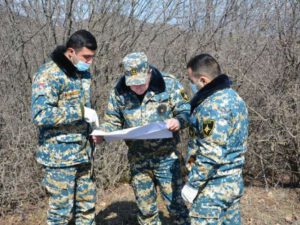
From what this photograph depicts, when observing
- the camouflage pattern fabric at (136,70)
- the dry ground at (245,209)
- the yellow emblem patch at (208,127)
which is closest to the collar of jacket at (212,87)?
the yellow emblem patch at (208,127)

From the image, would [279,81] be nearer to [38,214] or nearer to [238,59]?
[238,59]

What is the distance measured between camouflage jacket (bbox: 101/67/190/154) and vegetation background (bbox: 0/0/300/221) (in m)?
1.72

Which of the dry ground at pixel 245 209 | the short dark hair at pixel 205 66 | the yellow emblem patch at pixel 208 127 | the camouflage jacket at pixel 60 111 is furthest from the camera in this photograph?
the dry ground at pixel 245 209

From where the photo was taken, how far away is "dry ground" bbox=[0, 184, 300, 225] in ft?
16.0

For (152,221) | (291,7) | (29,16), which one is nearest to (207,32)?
(291,7)

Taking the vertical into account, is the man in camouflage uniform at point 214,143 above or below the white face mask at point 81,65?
below

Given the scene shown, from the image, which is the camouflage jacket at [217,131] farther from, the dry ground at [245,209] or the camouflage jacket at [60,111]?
the dry ground at [245,209]

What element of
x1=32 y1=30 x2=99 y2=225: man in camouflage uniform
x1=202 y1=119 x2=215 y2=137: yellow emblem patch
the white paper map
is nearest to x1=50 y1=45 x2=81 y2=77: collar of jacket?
x1=32 y1=30 x2=99 y2=225: man in camouflage uniform

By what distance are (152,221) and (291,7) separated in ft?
10.9

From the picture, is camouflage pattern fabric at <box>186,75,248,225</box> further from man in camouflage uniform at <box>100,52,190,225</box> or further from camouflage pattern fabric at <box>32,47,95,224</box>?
camouflage pattern fabric at <box>32,47,95,224</box>

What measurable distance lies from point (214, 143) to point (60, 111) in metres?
1.31

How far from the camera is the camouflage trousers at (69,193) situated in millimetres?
3623

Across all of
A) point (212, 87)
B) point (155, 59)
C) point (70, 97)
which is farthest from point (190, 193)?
point (155, 59)

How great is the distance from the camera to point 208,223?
3.14 m
